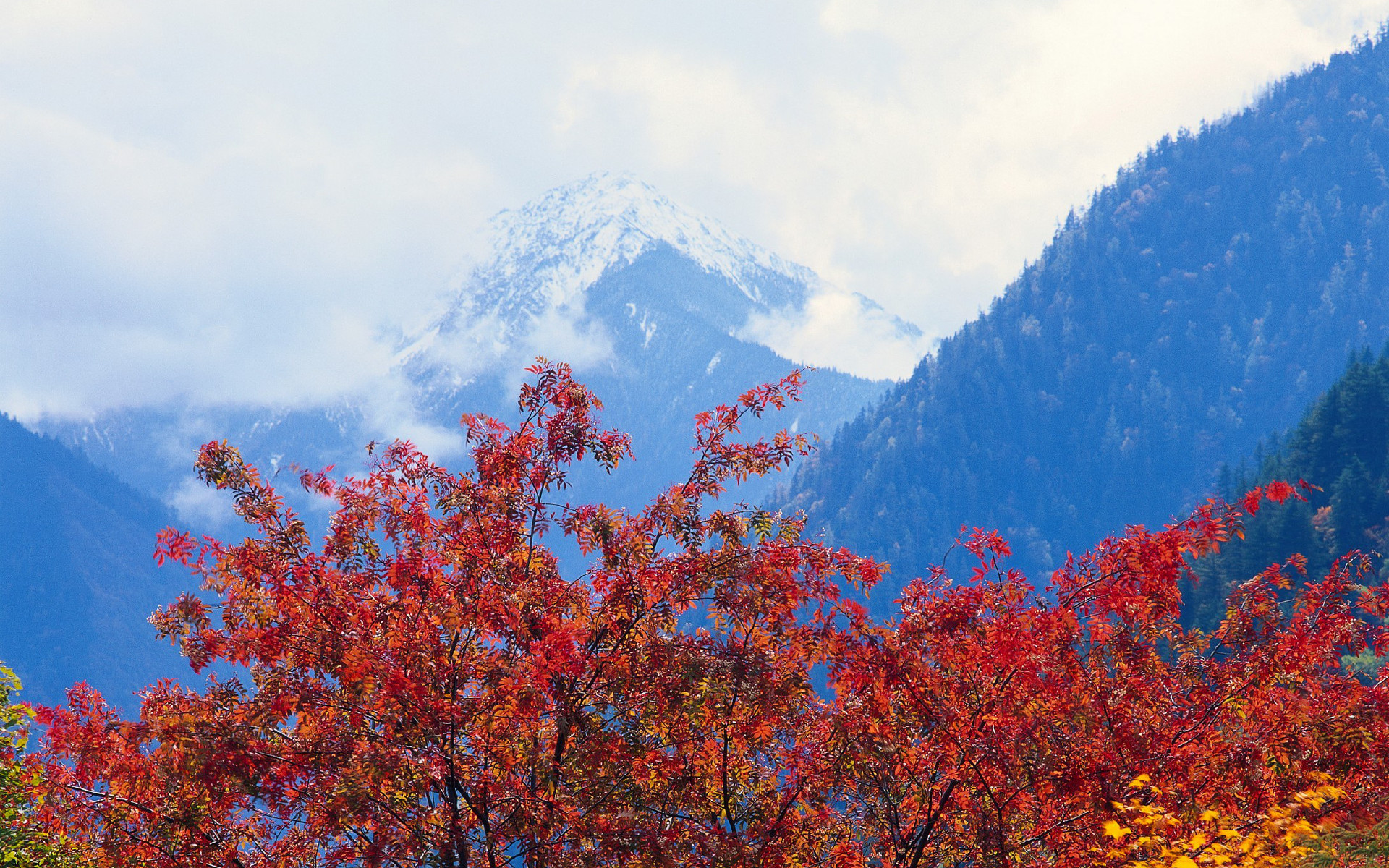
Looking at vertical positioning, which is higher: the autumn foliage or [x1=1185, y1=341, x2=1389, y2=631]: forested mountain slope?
[x1=1185, y1=341, x2=1389, y2=631]: forested mountain slope

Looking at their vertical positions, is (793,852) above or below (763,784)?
below

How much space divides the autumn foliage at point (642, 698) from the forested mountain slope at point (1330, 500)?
93.6 metres

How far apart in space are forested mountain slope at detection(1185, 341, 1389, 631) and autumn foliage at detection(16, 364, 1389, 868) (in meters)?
93.6

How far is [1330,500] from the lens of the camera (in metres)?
98.2

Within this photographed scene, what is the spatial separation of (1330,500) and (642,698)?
110m

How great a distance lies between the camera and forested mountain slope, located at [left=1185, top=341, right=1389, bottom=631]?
94.5 m

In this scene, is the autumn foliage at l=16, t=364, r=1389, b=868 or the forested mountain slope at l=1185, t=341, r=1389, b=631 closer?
the autumn foliage at l=16, t=364, r=1389, b=868

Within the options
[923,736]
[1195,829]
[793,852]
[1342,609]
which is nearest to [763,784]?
[793,852]

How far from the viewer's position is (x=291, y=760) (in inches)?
355

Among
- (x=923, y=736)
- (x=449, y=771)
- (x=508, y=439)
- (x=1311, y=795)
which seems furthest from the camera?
(x=508, y=439)

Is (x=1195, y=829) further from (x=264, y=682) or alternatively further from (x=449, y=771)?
(x=264, y=682)

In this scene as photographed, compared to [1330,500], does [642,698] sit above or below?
below

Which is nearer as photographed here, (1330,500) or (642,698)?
(642,698)

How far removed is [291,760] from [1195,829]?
321 inches
